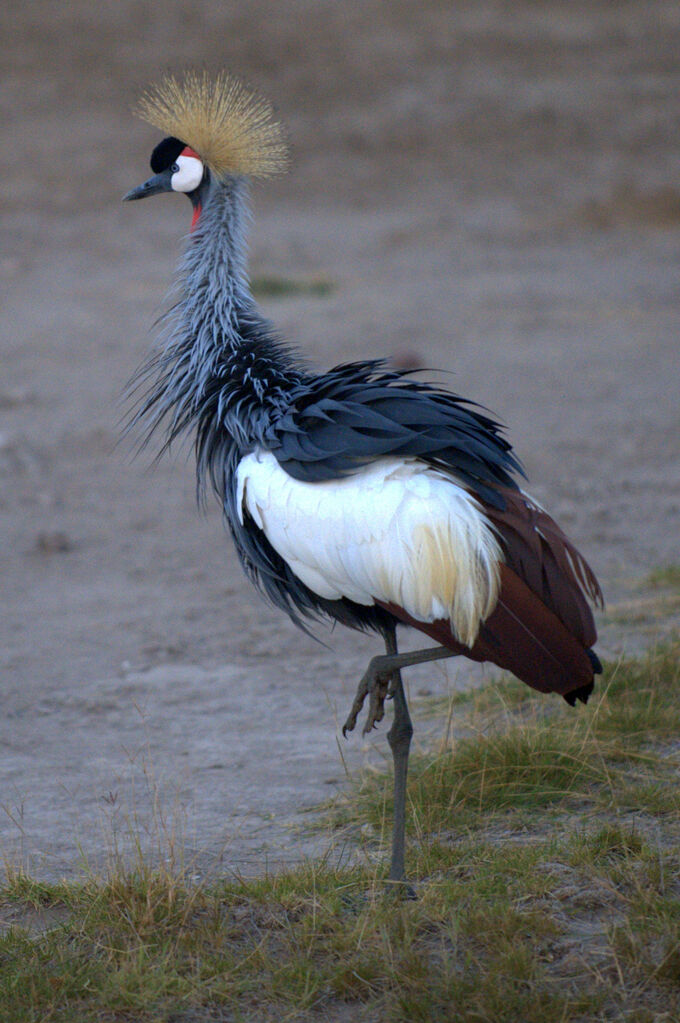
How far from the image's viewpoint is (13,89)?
15.4m

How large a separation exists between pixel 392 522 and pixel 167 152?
165 centimetres

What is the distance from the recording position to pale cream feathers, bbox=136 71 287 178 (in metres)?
3.81

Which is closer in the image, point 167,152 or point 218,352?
point 218,352

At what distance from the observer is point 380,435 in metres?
3.00

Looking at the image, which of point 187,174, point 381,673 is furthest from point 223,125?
point 381,673

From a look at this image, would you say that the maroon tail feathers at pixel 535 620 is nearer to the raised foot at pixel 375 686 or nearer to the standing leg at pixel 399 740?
the raised foot at pixel 375 686

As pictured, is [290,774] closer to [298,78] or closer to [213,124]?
[213,124]

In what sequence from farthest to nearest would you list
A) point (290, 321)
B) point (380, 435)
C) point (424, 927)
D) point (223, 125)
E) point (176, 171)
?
point (290, 321) < point (176, 171) < point (223, 125) < point (380, 435) < point (424, 927)

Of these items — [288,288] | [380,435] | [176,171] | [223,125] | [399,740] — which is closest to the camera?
[380,435]

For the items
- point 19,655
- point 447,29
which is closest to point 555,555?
point 19,655

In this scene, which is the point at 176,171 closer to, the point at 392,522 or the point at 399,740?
the point at 392,522

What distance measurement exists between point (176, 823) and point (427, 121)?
13.0m

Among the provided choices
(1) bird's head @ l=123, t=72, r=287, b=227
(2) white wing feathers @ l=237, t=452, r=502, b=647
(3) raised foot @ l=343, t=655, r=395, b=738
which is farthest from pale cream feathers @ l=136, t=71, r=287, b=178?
(3) raised foot @ l=343, t=655, r=395, b=738

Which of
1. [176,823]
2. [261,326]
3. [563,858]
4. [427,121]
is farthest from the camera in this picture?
[427,121]
